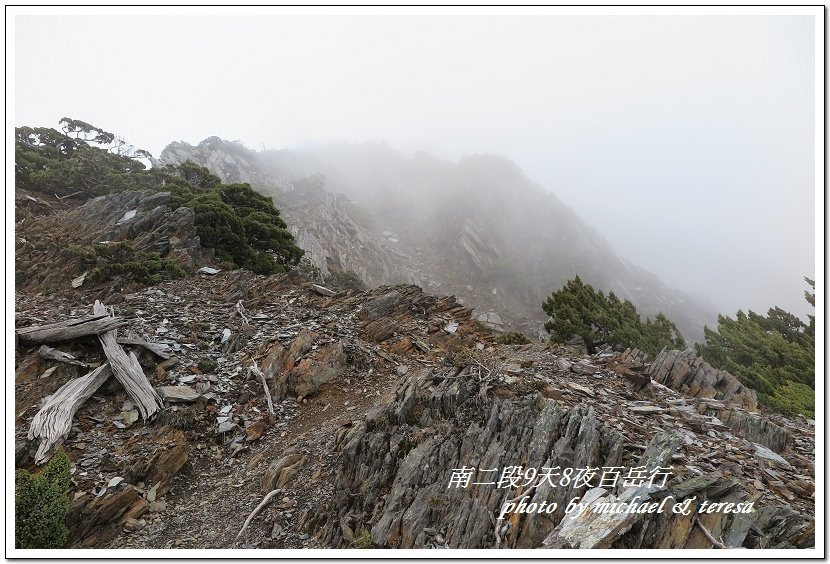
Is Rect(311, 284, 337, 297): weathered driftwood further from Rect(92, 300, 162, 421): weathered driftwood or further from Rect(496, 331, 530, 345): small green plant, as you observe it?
Rect(496, 331, 530, 345): small green plant

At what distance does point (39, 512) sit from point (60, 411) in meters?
2.81

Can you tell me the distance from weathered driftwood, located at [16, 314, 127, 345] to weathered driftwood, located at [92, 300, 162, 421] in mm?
301

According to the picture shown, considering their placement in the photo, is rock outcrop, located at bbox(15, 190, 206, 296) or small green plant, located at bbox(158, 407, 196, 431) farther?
rock outcrop, located at bbox(15, 190, 206, 296)

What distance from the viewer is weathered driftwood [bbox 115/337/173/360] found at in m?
9.52

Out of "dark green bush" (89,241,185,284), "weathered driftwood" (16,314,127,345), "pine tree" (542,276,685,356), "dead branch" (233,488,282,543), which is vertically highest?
"pine tree" (542,276,685,356)

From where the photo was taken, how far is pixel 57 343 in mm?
8891

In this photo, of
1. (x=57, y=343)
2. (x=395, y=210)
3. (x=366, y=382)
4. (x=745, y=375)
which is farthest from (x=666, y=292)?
(x=57, y=343)

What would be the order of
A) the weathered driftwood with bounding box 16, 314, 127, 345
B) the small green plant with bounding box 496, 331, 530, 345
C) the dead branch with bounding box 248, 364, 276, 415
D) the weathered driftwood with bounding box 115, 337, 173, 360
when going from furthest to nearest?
1. the small green plant with bounding box 496, 331, 530, 345
2. the weathered driftwood with bounding box 115, 337, 173, 360
3. the dead branch with bounding box 248, 364, 276, 415
4. the weathered driftwood with bounding box 16, 314, 127, 345

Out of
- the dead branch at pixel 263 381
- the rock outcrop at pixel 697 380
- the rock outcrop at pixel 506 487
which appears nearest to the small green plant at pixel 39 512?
the rock outcrop at pixel 506 487

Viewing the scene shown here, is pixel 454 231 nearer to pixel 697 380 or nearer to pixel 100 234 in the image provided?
pixel 100 234

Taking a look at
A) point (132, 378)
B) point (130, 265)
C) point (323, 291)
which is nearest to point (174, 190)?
point (130, 265)

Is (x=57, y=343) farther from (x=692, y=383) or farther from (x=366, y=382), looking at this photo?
(x=692, y=383)

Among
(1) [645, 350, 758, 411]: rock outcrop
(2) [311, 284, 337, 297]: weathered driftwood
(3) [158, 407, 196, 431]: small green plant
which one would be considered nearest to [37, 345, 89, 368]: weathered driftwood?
(3) [158, 407, 196, 431]: small green plant

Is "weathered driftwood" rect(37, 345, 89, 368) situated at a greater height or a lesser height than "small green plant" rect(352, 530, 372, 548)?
lesser
